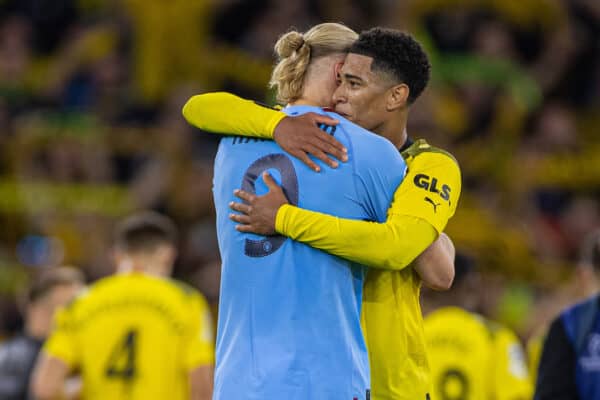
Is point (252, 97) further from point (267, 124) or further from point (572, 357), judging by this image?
point (267, 124)

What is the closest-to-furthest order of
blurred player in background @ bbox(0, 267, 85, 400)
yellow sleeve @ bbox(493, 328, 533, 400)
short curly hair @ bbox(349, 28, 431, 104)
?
short curly hair @ bbox(349, 28, 431, 104) < yellow sleeve @ bbox(493, 328, 533, 400) < blurred player in background @ bbox(0, 267, 85, 400)

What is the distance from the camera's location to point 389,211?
12.3 ft

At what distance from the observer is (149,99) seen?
1195 cm

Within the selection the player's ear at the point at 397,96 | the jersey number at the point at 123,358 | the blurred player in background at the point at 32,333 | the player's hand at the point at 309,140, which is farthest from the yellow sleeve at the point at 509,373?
the player's hand at the point at 309,140

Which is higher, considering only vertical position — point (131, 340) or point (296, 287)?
point (296, 287)

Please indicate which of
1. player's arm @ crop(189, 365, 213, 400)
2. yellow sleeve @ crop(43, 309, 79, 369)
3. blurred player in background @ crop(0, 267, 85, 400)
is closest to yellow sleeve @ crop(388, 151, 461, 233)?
player's arm @ crop(189, 365, 213, 400)

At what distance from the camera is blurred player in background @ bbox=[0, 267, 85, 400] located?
6.87 metres

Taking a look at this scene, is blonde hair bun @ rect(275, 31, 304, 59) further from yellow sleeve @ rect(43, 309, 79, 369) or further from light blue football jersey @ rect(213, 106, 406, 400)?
yellow sleeve @ rect(43, 309, 79, 369)

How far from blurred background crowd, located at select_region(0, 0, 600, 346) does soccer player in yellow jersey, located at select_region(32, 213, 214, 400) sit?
3743 mm

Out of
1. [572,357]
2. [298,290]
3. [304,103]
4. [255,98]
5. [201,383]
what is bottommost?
[201,383]

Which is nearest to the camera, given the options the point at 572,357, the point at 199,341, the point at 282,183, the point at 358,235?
the point at 358,235

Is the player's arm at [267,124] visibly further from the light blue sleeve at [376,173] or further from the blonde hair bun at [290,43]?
the blonde hair bun at [290,43]

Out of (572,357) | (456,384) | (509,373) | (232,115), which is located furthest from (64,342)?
(232,115)

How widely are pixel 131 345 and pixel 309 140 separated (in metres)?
2.86
